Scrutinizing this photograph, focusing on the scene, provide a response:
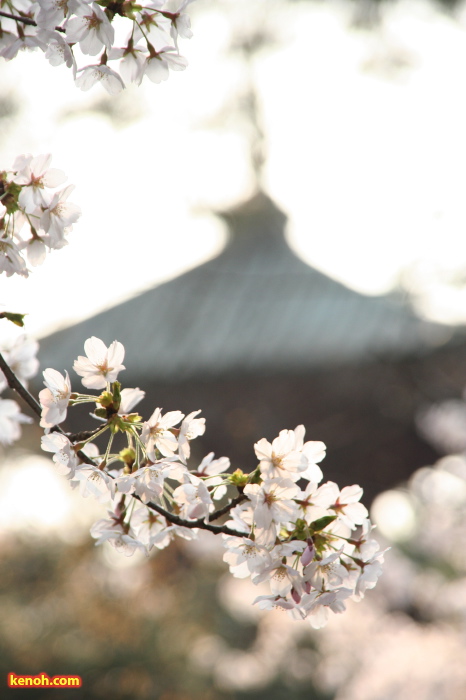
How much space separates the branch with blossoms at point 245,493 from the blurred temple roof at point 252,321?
454cm

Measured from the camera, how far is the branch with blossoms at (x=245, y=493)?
0.55 metres

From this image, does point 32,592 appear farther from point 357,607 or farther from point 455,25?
point 455,25

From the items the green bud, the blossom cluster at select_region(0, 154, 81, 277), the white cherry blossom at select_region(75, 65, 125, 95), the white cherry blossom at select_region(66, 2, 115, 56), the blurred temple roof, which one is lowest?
the blurred temple roof

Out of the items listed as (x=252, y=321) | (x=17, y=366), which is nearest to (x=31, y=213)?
(x=17, y=366)

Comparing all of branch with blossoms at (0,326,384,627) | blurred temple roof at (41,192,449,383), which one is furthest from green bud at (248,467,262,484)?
blurred temple roof at (41,192,449,383)

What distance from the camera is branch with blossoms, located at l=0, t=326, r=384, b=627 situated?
547 millimetres

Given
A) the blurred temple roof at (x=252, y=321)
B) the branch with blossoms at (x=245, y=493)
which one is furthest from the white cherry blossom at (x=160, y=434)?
the blurred temple roof at (x=252, y=321)

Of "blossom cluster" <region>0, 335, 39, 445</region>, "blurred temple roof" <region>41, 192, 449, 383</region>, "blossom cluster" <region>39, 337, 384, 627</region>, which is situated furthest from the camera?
"blurred temple roof" <region>41, 192, 449, 383</region>

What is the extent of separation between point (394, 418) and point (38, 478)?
296cm

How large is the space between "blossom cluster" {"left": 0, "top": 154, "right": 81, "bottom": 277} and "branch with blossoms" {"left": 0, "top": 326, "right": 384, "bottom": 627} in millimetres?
105

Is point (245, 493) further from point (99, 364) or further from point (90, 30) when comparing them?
point (90, 30)

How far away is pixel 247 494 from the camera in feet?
1.81

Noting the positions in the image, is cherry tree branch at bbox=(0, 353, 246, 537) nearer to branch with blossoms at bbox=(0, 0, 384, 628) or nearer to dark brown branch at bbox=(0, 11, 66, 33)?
branch with blossoms at bbox=(0, 0, 384, 628)

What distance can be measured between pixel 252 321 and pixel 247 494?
5518 mm
